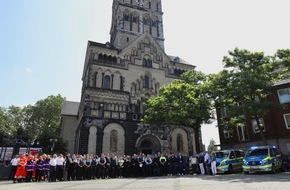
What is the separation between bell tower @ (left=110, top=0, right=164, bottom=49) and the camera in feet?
146

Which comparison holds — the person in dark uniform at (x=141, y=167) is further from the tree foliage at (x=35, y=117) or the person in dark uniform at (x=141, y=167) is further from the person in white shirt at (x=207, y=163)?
the tree foliage at (x=35, y=117)

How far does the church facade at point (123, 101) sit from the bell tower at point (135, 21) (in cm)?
26

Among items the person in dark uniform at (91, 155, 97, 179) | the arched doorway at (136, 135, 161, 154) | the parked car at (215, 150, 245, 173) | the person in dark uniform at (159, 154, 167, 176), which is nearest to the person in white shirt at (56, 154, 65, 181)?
the person in dark uniform at (91, 155, 97, 179)

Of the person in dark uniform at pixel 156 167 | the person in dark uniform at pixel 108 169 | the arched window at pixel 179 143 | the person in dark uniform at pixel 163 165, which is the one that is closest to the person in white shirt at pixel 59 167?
the person in dark uniform at pixel 108 169

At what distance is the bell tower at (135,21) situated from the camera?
146 feet

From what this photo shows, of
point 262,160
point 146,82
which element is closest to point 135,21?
point 146,82

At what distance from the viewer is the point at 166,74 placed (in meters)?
38.8

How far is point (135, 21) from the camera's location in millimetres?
47469

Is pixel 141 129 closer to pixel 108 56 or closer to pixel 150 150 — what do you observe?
pixel 150 150

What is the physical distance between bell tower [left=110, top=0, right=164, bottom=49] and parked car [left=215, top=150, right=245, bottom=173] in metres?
30.4

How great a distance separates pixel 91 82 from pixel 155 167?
17.3m

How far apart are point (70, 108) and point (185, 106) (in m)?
30.2

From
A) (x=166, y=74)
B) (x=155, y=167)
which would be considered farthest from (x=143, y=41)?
(x=155, y=167)

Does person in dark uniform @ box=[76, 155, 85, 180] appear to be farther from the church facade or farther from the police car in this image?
the police car
